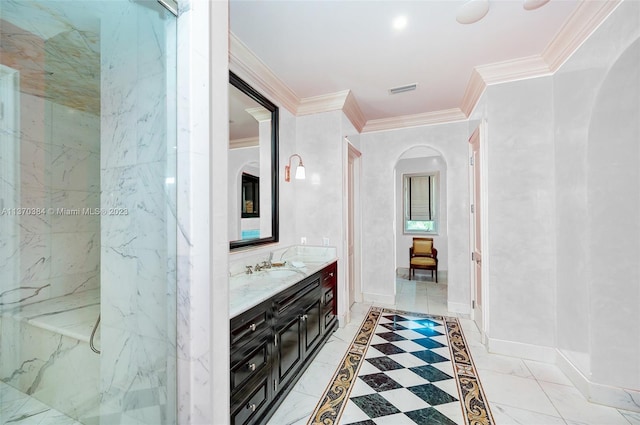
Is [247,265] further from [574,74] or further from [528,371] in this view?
[574,74]

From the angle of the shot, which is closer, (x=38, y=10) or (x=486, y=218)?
(x=38, y=10)

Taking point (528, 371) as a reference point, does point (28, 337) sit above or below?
above

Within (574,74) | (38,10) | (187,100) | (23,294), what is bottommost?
(23,294)

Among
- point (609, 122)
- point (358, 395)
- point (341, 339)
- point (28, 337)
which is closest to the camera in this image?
point (28, 337)

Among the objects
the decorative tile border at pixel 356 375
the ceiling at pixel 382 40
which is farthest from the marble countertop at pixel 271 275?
the ceiling at pixel 382 40

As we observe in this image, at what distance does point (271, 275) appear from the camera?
2.36 metres

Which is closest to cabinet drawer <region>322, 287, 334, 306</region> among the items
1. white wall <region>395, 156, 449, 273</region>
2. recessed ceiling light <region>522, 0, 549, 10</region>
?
recessed ceiling light <region>522, 0, 549, 10</region>

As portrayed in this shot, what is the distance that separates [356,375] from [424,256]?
3766 mm

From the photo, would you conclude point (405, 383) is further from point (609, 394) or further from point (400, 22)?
point (400, 22)

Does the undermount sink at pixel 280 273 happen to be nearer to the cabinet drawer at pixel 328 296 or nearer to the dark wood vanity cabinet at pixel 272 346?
the dark wood vanity cabinet at pixel 272 346

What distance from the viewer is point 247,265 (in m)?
2.44

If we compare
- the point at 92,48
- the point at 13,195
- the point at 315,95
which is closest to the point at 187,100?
the point at 92,48

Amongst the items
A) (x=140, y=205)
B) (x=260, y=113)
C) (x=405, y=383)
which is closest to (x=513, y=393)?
(x=405, y=383)

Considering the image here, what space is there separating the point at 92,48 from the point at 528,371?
372cm
